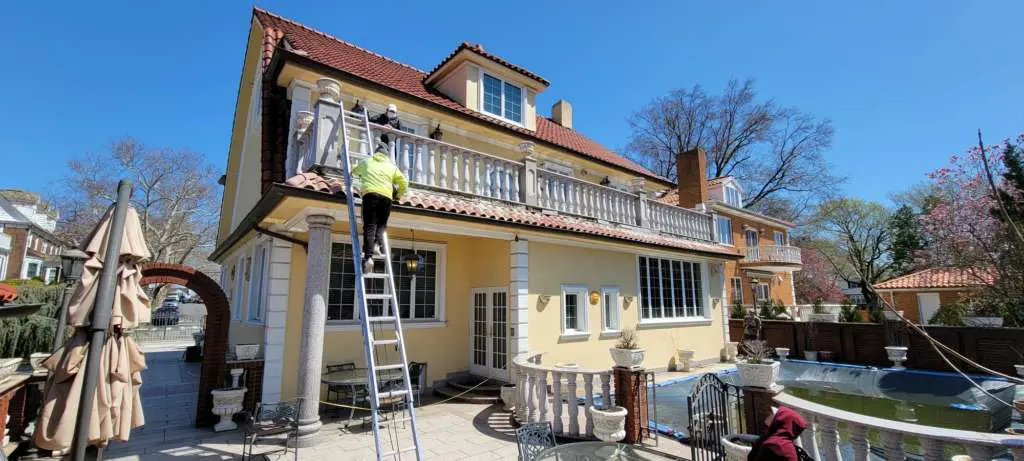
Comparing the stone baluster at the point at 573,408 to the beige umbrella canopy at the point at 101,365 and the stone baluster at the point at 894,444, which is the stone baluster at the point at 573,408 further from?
the beige umbrella canopy at the point at 101,365

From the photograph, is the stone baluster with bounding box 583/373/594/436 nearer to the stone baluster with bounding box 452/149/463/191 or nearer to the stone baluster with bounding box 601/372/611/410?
the stone baluster with bounding box 601/372/611/410

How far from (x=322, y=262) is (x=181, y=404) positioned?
5.75m

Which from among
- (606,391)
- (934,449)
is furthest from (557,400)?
(934,449)

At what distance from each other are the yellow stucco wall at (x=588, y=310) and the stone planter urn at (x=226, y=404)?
5.31 metres

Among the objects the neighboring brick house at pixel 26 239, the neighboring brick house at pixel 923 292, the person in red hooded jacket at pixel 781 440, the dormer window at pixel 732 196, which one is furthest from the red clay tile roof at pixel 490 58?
the neighboring brick house at pixel 26 239

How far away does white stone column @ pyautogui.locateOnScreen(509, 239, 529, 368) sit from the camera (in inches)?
353

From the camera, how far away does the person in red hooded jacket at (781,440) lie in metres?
3.55

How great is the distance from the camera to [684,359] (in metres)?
12.7

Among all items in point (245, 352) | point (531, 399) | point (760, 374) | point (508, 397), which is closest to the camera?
point (760, 374)

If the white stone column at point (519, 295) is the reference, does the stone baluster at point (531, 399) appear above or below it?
below

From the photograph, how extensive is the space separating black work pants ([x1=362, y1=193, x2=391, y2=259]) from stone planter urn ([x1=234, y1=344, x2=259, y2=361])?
3.87m

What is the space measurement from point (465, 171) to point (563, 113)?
11.8 metres

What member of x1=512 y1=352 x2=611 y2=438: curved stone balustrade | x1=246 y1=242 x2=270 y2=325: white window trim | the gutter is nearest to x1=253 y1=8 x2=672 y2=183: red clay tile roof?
the gutter

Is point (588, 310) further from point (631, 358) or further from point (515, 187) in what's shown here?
point (631, 358)
